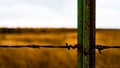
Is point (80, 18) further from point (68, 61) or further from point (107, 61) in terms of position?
point (68, 61)

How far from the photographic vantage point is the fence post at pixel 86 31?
3293mm

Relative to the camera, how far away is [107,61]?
54.9 ft

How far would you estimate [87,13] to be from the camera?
329 centimetres

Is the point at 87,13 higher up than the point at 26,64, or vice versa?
the point at 87,13

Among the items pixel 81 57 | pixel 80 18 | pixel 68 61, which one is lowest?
pixel 68 61

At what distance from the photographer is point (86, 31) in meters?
3.30

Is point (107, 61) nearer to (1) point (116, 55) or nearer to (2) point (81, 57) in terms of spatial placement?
(1) point (116, 55)

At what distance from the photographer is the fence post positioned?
10.8 feet

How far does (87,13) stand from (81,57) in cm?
37

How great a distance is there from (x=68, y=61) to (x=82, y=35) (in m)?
15.4

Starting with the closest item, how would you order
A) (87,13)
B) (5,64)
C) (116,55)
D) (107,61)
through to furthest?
(87,13)
(5,64)
(107,61)
(116,55)

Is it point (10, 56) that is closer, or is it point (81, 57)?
point (81, 57)

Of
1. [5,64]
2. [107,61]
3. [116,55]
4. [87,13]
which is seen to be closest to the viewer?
[87,13]

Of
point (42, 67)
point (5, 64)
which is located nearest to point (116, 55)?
point (42, 67)
